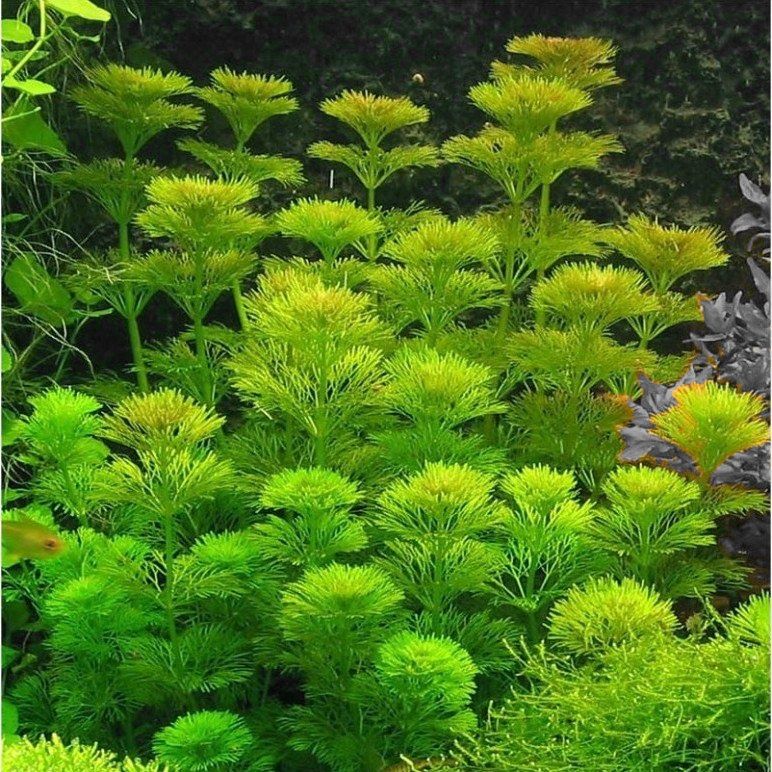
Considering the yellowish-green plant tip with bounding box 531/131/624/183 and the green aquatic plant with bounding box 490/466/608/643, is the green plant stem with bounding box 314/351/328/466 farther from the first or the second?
the yellowish-green plant tip with bounding box 531/131/624/183

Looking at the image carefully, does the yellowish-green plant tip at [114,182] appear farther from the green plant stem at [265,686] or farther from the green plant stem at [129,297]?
the green plant stem at [265,686]

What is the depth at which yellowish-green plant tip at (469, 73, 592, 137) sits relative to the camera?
2049mm

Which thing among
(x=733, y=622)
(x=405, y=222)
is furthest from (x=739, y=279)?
(x=733, y=622)

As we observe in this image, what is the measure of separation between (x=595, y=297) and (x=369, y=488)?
0.53 metres

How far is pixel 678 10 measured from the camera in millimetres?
2615

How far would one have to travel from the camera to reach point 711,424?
5.71ft

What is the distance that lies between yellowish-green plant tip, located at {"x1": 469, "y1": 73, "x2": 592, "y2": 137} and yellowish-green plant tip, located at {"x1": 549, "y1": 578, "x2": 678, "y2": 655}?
92 cm

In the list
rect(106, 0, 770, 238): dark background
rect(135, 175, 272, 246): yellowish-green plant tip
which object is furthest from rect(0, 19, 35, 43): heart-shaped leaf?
rect(106, 0, 770, 238): dark background

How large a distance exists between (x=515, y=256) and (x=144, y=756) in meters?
1.29


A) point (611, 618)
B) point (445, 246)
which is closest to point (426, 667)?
point (611, 618)

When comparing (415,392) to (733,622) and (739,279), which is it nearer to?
(733,622)

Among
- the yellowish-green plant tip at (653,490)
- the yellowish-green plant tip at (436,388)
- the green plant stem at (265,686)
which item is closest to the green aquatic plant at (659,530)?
the yellowish-green plant tip at (653,490)

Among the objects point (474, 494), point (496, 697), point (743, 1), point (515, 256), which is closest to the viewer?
point (474, 494)

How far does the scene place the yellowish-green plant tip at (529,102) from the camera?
80.7 inches
